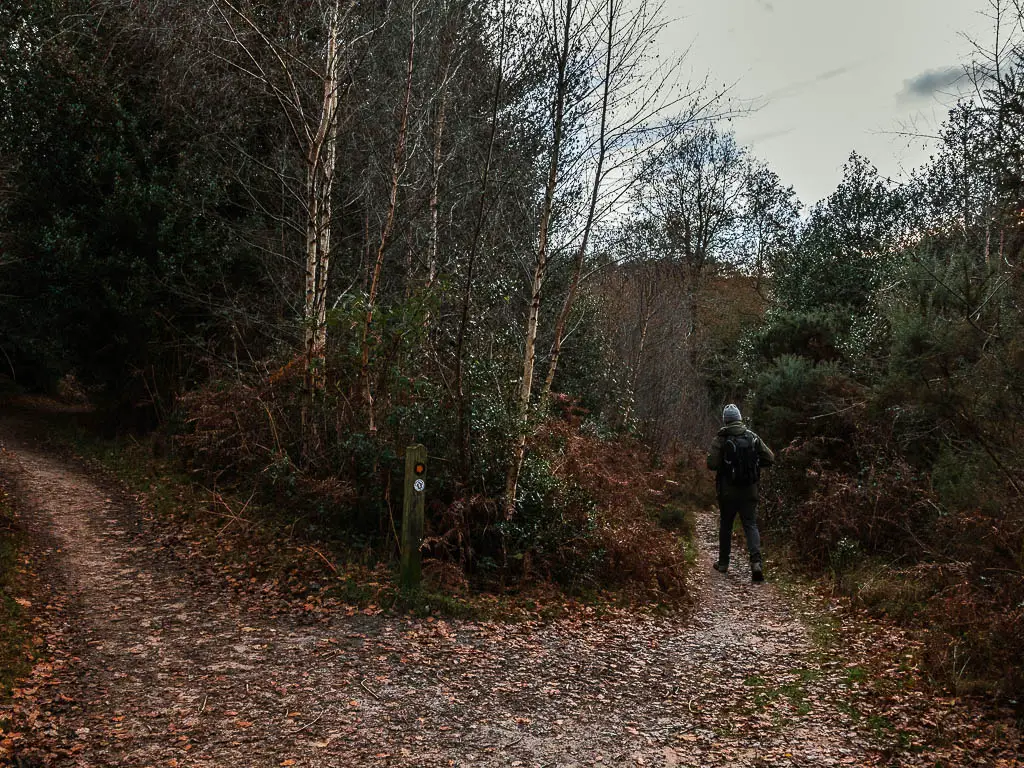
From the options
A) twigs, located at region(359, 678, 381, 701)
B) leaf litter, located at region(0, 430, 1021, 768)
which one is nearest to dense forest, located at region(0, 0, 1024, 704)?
leaf litter, located at region(0, 430, 1021, 768)

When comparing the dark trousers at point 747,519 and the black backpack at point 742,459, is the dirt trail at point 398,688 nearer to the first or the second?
the dark trousers at point 747,519

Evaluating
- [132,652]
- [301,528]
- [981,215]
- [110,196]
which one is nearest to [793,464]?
[981,215]

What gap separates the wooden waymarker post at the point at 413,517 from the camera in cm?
723

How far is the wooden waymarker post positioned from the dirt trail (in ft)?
1.96

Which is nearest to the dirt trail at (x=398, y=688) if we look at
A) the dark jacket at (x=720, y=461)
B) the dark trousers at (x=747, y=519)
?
the dark trousers at (x=747, y=519)

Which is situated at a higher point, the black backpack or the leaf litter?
the black backpack

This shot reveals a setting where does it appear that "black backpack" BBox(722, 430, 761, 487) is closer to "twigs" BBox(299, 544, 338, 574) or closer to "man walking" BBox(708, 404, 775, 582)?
"man walking" BBox(708, 404, 775, 582)

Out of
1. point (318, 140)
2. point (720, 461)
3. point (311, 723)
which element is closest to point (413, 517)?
point (311, 723)

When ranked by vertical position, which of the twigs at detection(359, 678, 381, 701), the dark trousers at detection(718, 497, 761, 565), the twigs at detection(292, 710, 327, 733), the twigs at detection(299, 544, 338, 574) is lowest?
the twigs at detection(292, 710, 327, 733)

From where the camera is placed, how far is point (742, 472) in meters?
9.89

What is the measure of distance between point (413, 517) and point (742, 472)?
4987 mm

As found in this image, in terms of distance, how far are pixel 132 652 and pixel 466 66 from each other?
1078 cm

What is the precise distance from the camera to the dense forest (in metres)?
8.25

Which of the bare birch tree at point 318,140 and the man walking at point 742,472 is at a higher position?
the bare birch tree at point 318,140
